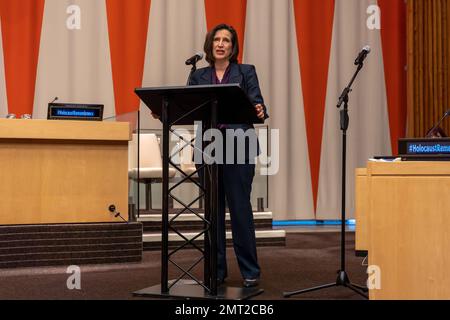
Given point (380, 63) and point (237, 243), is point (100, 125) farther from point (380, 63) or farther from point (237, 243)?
point (380, 63)

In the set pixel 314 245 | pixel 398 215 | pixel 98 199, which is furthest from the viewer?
pixel 314 245

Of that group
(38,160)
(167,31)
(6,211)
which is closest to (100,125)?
(38,160)

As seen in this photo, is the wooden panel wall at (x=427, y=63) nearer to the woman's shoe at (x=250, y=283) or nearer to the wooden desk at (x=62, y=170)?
the wooden desk at (x=62, y=170)

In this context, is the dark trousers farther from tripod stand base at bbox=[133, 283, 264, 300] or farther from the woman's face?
the woman's face

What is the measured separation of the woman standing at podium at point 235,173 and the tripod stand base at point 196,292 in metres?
0.14

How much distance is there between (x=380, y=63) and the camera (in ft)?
24.3

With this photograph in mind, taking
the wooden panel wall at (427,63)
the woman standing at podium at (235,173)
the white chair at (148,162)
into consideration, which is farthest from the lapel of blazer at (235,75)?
the wooden panel wall at (427,63)

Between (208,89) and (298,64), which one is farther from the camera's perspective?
(298,64)

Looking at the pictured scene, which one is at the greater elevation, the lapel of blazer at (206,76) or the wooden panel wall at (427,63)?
the wooden panel wall at (427,63)

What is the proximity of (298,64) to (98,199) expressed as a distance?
3778mm

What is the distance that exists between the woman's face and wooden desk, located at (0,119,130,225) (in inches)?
49.1

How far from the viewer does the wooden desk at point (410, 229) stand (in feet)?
7.45

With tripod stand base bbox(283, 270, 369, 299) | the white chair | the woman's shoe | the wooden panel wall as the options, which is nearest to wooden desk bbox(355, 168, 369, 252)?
tripod stand base bbox(283, 270, 369, 299)

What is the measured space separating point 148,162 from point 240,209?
274cm
